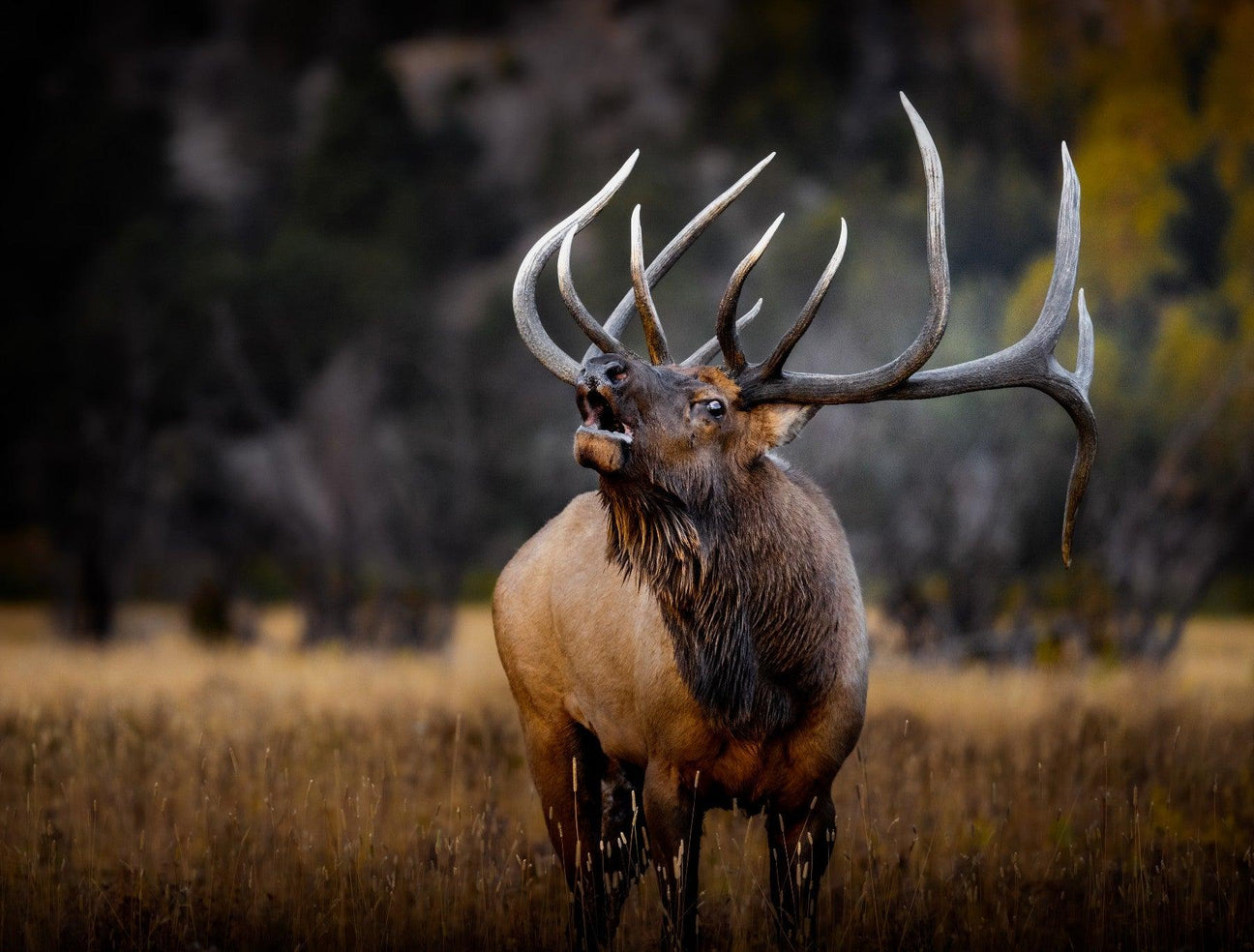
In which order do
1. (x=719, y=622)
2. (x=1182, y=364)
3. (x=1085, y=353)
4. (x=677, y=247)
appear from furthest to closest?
(x=1182, y=364)
(x=677, y=247)
(x=1085, y=353)
(x=719, y=622)

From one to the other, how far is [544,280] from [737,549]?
15.7 meters

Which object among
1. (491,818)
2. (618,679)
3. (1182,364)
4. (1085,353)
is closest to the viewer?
(1085,353)

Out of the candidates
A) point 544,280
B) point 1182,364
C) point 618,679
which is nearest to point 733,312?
point 618,679

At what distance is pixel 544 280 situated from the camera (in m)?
19.7

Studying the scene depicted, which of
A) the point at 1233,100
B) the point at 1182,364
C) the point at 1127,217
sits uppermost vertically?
the point at 1233,100

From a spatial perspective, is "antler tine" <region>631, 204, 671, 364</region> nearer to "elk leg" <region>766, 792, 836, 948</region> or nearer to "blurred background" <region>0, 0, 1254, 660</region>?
"elk leg" <region>766, 792, 836, 948</region>

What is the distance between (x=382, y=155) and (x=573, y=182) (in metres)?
3.59

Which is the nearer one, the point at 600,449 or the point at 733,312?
the point at 600,449

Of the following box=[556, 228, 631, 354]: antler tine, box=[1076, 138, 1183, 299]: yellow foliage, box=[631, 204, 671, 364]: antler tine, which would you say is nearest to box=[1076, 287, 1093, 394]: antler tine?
box=[631, 204, 671, 364]: antler tine

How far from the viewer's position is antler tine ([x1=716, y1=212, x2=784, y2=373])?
4.30 m

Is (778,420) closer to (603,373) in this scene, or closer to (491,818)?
(603,373)

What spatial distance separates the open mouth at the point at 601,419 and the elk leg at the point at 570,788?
1637 mm

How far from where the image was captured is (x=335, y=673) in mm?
10945

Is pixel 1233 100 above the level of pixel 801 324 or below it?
above
